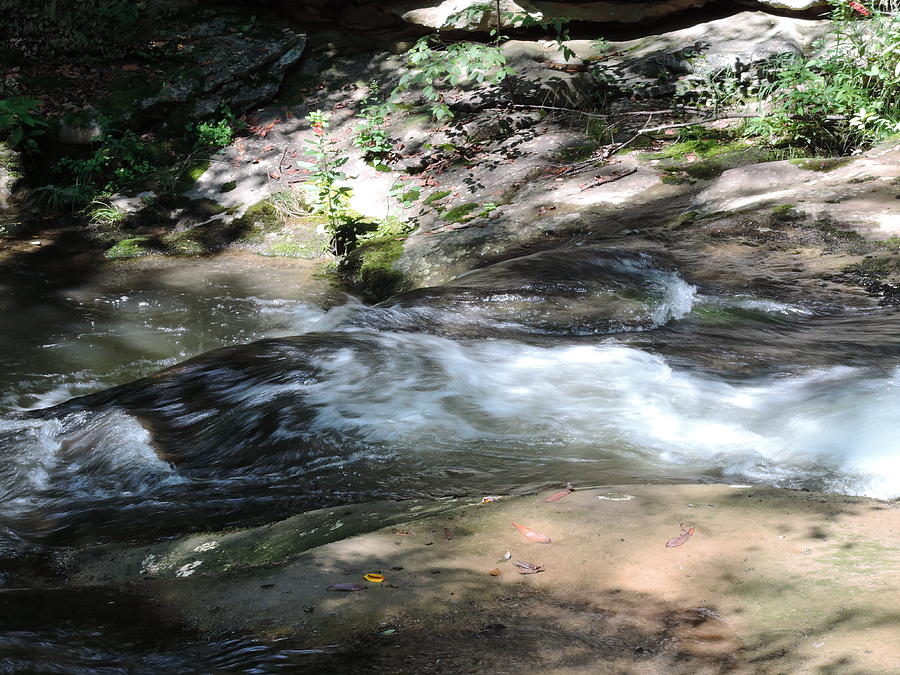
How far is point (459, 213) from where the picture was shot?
25.0 feet

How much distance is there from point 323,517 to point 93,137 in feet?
30.1

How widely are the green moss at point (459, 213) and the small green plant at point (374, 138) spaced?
4.81 feet

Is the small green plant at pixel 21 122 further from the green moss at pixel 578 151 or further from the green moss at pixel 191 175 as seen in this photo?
the green moss at pixel 578 151

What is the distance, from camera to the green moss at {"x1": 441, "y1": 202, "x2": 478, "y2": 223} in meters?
7.52

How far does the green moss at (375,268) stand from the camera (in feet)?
22.1

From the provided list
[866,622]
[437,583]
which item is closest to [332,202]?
[437,583]

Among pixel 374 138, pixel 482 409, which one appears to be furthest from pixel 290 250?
pixel 482 409

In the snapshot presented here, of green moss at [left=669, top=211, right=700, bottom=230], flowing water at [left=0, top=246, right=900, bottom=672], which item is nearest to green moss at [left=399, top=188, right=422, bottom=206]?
green moss at [left=669, top=211, right=700, bottom=230]

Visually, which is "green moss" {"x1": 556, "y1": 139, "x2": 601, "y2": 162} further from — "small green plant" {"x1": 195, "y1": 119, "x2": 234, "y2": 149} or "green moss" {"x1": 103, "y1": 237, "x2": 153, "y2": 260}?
"green moss" {"x1": 103, "y1": 237, "x2": 153, "y2": 260}

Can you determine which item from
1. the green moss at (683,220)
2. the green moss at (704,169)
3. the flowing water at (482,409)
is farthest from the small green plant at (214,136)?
the green moss at (683,220)

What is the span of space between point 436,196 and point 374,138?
1428 millimetres

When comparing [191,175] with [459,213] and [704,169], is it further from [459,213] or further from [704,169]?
[704,169]

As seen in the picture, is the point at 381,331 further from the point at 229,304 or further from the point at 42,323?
the point at 42,323

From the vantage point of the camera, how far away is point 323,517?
2.48 metres
